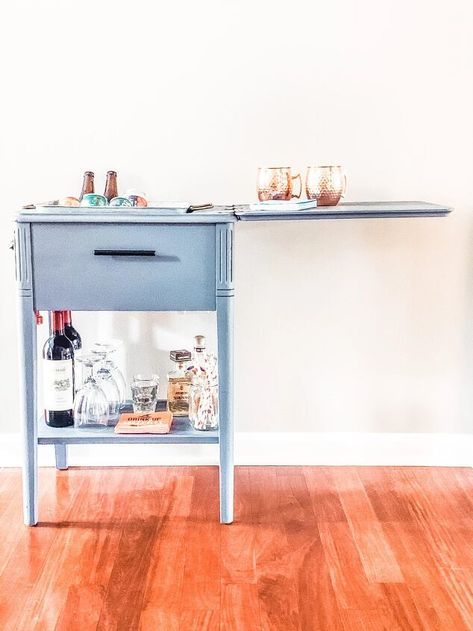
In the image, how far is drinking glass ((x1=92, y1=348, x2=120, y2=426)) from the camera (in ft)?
7.16

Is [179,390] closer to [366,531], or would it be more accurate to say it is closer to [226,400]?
[226,400]

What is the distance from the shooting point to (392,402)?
2410 millimetres

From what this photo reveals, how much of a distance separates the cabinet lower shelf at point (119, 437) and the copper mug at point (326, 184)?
2.16ft

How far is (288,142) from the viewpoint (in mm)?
2275

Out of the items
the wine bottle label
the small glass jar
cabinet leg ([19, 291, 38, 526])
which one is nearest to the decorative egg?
cabinet leg ([19, 291, 38, 526])

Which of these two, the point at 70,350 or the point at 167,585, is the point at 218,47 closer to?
the point at 70,350

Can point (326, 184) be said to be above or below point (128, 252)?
above

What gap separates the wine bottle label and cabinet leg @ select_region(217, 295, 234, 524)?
43cm

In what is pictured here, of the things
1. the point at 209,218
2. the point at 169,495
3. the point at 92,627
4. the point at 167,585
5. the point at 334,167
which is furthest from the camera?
the point at 169,495

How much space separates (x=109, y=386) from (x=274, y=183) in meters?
0.71

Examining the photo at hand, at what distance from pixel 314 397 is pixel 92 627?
1.04 m

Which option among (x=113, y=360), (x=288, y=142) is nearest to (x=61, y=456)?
(x=113, y=360)

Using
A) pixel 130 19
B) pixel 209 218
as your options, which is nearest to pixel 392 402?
pixel 209 218

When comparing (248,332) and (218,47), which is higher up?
(218,47)
